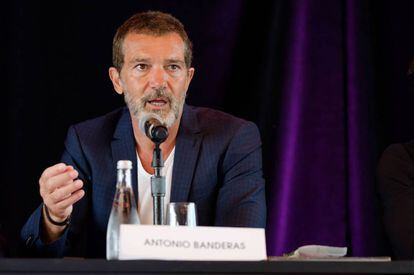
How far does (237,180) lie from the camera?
104 inches

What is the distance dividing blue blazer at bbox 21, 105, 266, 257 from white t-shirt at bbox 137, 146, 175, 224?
0.08 ft

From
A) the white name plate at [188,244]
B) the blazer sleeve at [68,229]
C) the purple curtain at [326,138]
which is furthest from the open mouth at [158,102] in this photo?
the white name plate at [188,244]

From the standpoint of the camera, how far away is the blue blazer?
2.58m

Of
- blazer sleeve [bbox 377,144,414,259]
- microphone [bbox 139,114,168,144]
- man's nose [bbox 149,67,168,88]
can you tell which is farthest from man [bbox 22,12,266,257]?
microphone [bbox 139,114,168,144]

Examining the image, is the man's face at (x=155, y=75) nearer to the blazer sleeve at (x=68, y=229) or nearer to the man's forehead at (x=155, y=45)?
the man's forehead at (x=155, y=45)

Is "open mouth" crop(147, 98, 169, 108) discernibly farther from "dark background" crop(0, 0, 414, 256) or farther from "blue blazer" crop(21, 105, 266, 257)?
"dark background" crop(0, 0, 414, 256)

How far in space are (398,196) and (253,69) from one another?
0.92m

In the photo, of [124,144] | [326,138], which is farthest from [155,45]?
[326,138]

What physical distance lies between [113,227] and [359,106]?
174cm

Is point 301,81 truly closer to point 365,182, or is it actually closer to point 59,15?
point 365,182

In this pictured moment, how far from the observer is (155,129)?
1.99 m

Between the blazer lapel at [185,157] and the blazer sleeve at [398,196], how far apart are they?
23.8 inches

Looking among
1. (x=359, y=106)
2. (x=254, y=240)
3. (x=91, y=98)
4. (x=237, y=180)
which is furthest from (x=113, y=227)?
(x=359, y=106)

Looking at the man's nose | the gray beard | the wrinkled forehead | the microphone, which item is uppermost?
the wrinkled forehead
